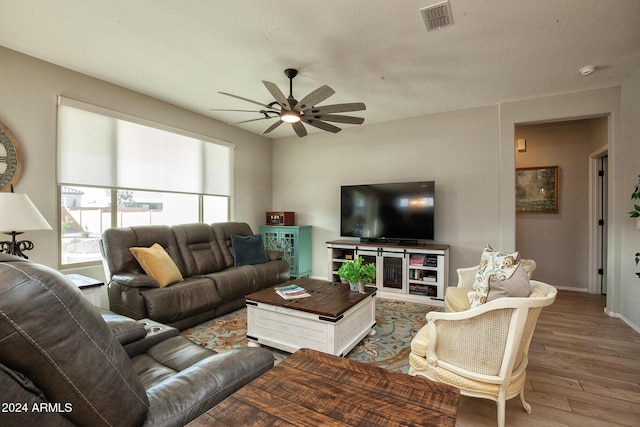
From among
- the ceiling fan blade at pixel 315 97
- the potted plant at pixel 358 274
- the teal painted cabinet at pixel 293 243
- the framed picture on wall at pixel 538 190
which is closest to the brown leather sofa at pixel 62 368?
the potted plant at pixel 358 274

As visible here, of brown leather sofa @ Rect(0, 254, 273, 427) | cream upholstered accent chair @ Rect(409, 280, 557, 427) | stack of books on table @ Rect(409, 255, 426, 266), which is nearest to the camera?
brown leather sofa @ Rect(0, 254, 273, 427)

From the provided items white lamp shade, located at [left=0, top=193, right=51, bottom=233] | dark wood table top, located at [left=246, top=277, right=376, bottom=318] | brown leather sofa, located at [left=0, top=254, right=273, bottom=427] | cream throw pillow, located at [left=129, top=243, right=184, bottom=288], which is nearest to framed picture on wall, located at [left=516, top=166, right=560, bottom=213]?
dark wood table top, located at [left=246, top=277, right=376, bottom=318]

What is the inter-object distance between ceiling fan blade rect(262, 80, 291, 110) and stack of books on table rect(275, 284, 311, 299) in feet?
5.68

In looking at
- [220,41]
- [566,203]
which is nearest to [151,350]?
[220,41]

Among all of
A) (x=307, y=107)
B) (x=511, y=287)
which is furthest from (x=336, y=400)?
(x=307, y=107)

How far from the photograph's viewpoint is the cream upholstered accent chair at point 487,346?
1484 mm

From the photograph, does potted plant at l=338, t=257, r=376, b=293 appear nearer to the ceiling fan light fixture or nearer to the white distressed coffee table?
the white distressed coffee table

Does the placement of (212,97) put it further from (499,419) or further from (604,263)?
(604,263)

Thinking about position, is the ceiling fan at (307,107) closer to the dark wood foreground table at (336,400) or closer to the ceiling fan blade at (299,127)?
the ceiling fan blade at (299,127)

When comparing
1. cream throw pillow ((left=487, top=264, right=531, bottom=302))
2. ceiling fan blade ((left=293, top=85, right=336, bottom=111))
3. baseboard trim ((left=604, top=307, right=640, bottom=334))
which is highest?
ceiling fan blade ((left=293, top=85, right=336, bottom=111))

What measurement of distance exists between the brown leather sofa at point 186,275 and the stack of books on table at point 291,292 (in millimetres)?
859

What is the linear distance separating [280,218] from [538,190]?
14.2 ft

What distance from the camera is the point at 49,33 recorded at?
2371mm

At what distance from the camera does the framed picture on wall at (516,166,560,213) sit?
4.56 m
